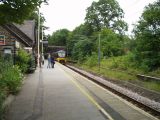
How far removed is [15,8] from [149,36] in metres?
15.6

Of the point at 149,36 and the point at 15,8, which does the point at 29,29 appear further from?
the point at 15,8

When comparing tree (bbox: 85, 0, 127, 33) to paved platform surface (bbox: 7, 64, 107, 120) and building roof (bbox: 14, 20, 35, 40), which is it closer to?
building roof (bbox: 14, 20, 35, 40)

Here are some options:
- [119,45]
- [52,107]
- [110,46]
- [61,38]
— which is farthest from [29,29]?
[61,38]

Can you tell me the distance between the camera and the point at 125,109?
44.2 feet

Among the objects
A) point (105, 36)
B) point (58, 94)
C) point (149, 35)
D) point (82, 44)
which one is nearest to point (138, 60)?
point (149, 35)

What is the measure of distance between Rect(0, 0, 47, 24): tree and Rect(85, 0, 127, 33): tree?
7571 centimetres

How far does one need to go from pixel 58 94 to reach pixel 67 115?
579 cm

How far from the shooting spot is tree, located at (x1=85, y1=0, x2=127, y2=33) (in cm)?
9169

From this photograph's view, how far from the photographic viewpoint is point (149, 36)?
1152 inches

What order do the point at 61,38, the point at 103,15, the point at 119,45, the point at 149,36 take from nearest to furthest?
A: the point at 149,36 → the point at 119,45 → the point at 103,15 → the point at 61,38

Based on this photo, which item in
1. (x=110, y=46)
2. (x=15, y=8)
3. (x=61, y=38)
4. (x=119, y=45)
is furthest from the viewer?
(x=61, y=38)

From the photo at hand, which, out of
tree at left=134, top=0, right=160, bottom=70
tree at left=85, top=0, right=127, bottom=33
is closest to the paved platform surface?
tree at left=134, top=0, right=160, bottom=70

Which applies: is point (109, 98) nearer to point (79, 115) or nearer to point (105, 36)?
point (79, 115)

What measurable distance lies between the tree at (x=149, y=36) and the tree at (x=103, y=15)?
61246 millimetres
